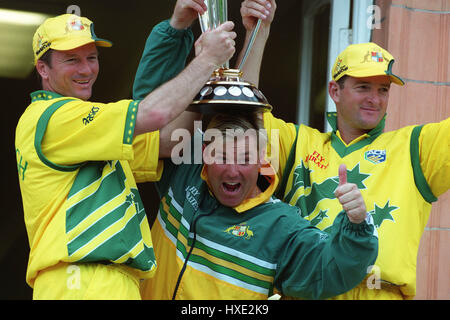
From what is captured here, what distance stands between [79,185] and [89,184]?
0.12 feet

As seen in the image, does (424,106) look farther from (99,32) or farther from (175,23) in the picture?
(99,32)

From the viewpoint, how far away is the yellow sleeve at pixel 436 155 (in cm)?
268

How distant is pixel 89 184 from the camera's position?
7.97 feet

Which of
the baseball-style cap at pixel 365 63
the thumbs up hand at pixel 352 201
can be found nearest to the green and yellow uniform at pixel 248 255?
the thumbs up hand at pixel 352 201

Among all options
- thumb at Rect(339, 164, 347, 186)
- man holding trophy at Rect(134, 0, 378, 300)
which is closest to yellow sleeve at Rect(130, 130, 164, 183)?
man holding trophy at Rect(134, 0, 378, 300)

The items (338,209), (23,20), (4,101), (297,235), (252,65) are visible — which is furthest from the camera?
(4,101)

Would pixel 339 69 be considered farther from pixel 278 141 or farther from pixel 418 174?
pixel 418 174

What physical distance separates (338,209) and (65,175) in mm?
1094

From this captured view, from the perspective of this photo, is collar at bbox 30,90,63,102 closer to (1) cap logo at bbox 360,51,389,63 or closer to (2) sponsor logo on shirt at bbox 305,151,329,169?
(2) sponsor logo on shirt at bbox 305,151,329,169

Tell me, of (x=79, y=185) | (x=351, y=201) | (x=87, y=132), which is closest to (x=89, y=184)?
(x=79, y=185)

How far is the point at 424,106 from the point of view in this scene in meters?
3.79

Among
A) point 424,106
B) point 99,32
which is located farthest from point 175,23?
point 99,32

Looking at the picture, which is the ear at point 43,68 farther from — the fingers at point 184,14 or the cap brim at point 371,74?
the cap brim at point 371,74

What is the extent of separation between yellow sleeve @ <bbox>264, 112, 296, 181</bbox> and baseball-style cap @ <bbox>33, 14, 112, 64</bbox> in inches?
32.0
